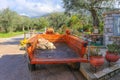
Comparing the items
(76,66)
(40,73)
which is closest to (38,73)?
(40,73)

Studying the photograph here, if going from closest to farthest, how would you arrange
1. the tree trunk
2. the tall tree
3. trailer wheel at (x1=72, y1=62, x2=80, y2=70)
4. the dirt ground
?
1. the dirt ground
2. trailer wheel at (x1=72, y1=62, x2=80, y2=70)
3. the tall tree
4. the tree trunk

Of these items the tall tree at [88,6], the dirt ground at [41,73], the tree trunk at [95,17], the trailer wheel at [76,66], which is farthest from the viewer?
the tree trunk at [95,17]

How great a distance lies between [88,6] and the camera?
57.6 ft

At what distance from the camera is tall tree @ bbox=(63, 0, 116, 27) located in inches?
685

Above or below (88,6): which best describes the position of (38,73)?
below

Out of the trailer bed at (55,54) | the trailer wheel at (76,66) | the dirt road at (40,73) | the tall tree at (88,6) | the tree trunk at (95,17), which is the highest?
the tall tree at (88,6)

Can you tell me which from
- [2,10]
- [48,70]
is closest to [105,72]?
[48,70]

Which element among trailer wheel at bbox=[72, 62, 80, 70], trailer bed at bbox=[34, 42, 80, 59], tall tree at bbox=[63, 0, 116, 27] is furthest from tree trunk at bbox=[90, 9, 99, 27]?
trailer wheel at bbox=[72, 62, 80, 70]

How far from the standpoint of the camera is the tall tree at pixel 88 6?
17.4 metres

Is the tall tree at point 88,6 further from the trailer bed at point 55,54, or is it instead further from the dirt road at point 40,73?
the dirt road at point 40,73

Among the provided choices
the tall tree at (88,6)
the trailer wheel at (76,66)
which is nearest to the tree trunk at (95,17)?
the tall tree at (88,6)

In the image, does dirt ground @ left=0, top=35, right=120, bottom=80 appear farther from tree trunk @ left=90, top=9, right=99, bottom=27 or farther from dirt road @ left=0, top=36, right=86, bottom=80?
tree trunk @ left=90, top=9, right=99, bottom=27

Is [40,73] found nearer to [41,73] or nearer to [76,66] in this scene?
[41,73]

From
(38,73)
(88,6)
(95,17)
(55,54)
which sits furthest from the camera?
(95,17)
